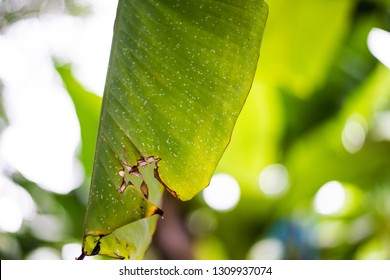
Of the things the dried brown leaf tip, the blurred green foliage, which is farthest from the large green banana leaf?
the blurred green foliage

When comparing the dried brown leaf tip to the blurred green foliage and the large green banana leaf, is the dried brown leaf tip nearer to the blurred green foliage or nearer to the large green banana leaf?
the large green banana leaf

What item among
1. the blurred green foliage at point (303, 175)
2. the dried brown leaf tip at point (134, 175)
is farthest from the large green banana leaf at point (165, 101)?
the blurred green foliage at point (303, 175)

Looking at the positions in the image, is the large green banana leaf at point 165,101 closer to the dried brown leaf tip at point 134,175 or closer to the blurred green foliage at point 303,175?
the dried brown leaf tip at point 134,175

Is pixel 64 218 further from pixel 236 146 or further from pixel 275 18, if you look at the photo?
pixel 275 18

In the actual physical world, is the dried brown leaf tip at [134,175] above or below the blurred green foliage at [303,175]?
below

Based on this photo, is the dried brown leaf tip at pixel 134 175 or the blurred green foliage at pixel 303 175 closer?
the dried brown leaf tip at pixel 134 175

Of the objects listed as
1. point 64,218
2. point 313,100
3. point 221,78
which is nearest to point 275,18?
point 313,100
